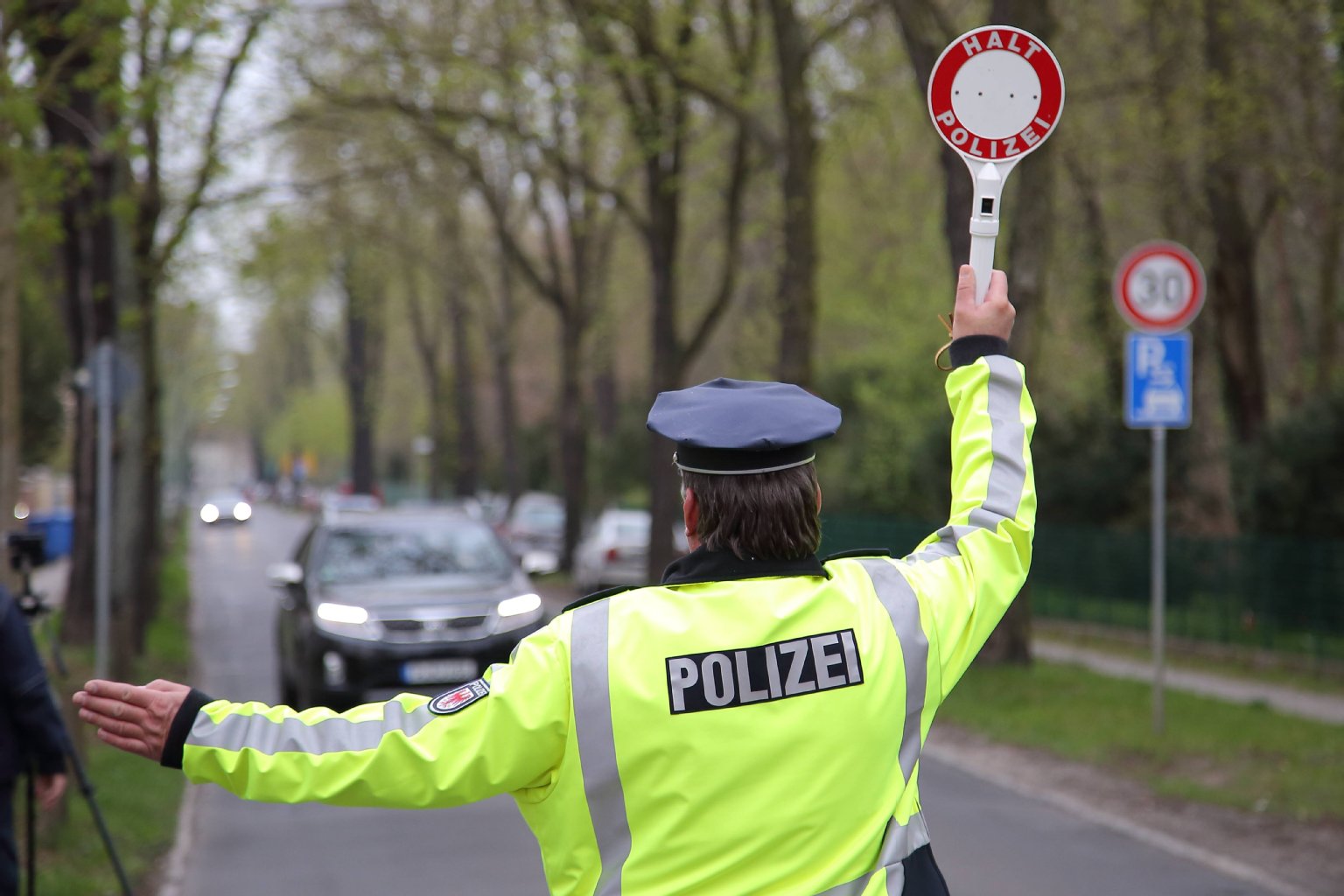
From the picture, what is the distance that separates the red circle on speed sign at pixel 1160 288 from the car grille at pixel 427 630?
5303 mm

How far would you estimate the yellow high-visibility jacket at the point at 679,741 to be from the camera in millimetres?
2131

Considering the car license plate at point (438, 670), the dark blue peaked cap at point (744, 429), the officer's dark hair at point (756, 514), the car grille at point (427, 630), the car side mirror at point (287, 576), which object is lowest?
the car license plate at point (438, 670)

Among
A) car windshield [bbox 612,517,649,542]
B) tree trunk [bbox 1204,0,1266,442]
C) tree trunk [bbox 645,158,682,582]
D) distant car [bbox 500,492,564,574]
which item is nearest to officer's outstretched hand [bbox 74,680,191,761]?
tree trunk [bbox 1204,0,1266,442]

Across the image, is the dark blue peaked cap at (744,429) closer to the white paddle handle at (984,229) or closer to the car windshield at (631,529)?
the white paddle handle at (984,229)

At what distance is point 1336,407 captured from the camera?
53.4ft

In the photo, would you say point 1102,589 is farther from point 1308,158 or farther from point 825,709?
point 825,709

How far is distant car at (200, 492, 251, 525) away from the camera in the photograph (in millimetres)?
2955

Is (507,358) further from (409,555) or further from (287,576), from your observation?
(287,576)

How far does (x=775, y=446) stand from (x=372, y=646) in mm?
9408

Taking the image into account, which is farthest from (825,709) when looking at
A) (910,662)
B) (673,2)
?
(673,2)

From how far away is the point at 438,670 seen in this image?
11336 mm

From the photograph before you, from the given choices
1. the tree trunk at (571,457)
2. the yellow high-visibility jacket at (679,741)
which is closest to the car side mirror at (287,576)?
the yellow high-visibility jacket at (679,741)

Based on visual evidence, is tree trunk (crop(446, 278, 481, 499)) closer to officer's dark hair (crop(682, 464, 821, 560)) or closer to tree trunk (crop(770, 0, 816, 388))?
tree trunk (crop(770, 0, 816, 388))

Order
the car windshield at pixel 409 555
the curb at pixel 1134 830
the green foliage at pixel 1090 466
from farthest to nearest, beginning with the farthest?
the green foliage at pixel 1090 466 < the car windshield at pixel 409 555 < the curb at pixel 1134 830
